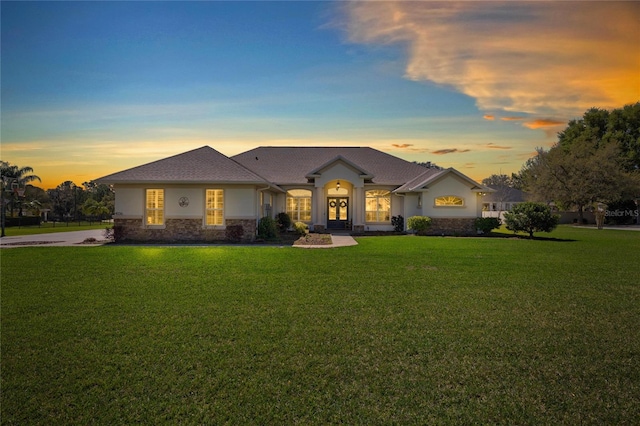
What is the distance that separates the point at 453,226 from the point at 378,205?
4755 millimetres

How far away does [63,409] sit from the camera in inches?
146

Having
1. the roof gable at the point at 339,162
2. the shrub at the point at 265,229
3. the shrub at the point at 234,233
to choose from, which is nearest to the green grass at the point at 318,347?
the shrub at the point at 234,233

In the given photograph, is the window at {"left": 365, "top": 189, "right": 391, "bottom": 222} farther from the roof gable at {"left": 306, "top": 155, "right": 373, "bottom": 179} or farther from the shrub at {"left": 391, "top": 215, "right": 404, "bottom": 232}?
the roof gable at {"left": 306, "top": 155, "right": 373, "bottom": 179}

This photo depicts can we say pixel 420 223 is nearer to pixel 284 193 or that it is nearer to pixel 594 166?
pixel 284 193

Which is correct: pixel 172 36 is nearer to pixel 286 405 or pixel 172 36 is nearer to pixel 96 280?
pixel 96 280

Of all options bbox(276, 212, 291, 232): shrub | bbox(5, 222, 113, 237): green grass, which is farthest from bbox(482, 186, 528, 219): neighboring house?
bbox(5, 222, 113, 237): green grass

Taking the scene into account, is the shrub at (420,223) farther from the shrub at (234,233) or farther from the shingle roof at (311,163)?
the shrub at (234,233)

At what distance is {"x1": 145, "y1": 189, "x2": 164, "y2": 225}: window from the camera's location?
19.1 meters

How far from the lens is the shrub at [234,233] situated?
18594 millimetres

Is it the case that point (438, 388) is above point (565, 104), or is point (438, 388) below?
below

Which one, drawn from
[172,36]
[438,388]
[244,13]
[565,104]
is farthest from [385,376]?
[565,104]

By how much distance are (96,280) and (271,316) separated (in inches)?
206

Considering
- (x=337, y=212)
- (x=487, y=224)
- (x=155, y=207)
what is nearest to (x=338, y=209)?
(x=337, y=212)

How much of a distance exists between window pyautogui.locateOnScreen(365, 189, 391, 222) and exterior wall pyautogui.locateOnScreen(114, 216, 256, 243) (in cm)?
938
